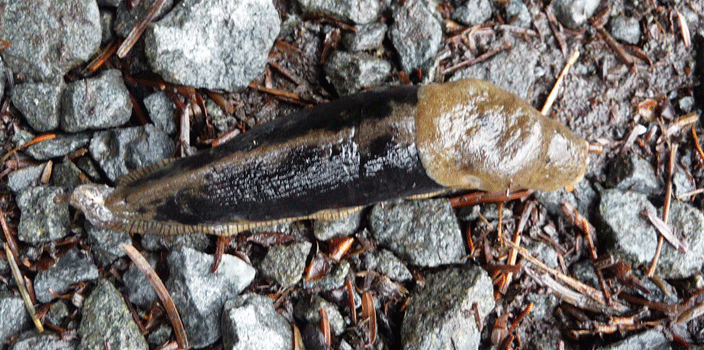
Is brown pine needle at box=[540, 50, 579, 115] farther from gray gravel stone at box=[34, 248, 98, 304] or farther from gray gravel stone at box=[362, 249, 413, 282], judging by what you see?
gray gravel stone at box=[34, 248, 98, 304]

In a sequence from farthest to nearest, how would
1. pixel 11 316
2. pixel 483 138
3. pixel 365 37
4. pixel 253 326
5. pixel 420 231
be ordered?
1. pixel 365 37
2. pixel 420 231
3. pixel 11 316
4. pixel 253 326
5. pixel 483 138

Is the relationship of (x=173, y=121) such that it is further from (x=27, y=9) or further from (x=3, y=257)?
(x=3, y=257)

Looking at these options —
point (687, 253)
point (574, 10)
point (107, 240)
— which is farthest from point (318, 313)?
point (574, 10)

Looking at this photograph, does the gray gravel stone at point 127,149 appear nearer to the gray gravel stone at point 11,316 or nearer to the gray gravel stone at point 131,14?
the gray gravel stone at point 131,14

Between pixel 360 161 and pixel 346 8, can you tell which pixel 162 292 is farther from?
pixel 346 8

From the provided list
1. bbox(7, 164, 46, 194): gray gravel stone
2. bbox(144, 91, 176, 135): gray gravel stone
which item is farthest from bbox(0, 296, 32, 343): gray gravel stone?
bbox(144, 91, 176, 135): gray gravel stone

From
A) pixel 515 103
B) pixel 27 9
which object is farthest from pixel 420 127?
pixel 27 9
